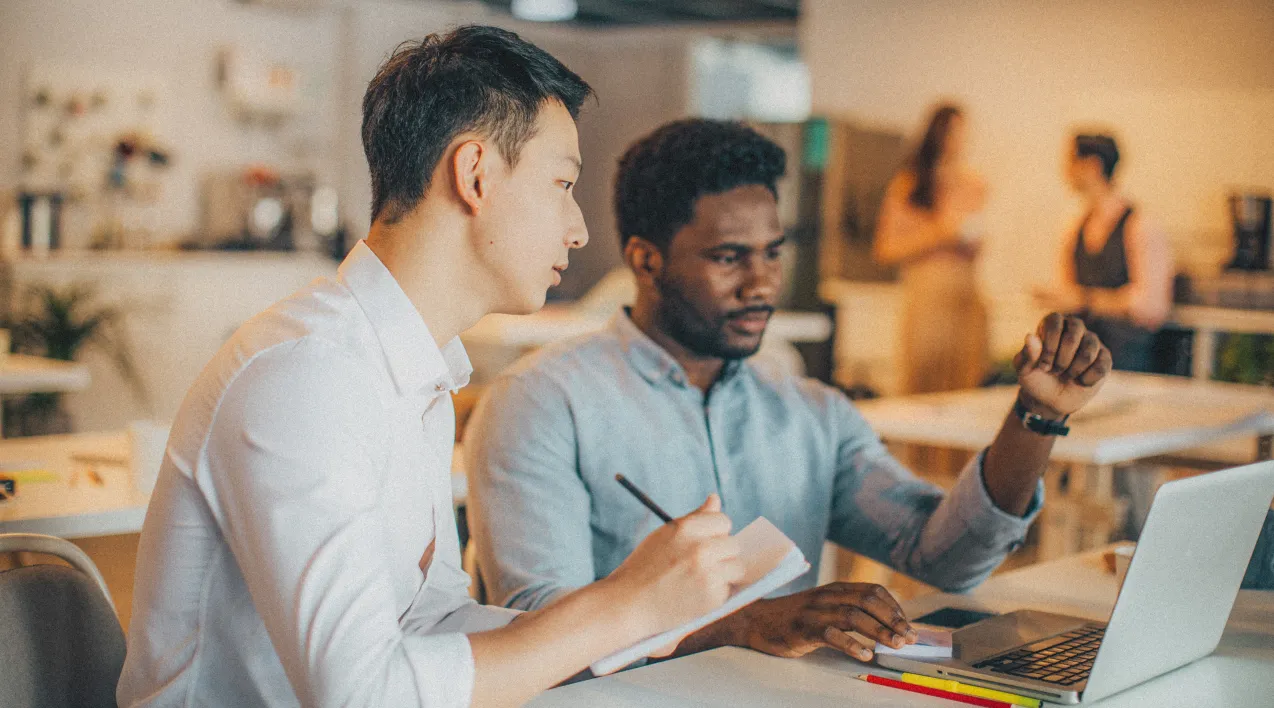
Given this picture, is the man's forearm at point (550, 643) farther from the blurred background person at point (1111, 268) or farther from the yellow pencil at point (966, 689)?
the blurred background person at point (1111, 268)

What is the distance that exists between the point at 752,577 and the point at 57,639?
714 mm

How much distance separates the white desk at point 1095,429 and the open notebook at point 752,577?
6.96 feet

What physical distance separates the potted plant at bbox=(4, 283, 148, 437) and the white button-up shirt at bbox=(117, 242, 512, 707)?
5403 millimetres

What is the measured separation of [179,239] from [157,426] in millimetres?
5639

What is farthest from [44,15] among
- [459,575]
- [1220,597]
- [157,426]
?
[1220,597]

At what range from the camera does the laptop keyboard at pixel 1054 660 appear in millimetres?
1336

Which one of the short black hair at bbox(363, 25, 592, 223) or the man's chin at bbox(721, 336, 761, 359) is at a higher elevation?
the short black hair at bbox(363, 25, 592, 223)

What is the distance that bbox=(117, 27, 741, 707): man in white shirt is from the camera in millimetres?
1049

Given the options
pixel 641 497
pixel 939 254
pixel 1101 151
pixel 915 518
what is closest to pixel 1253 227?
pixel 1101 151

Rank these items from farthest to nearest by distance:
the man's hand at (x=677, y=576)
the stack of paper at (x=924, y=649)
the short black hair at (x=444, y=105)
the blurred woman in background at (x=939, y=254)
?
1. the blurred woman in background at (x=939, y=254)
2. the stack of paper at (x=924, y=649)
3. the short black hair at (x=444, y=105)
4. the man's hand at (x=677, y=576)

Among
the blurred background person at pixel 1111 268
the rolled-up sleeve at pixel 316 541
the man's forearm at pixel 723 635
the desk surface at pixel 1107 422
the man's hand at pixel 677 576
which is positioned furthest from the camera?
the blurred background person at pixel 1111 268

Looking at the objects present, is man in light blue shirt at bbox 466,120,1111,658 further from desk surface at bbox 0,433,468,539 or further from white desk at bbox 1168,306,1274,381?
white desk at bbox 1168,306,1274,381

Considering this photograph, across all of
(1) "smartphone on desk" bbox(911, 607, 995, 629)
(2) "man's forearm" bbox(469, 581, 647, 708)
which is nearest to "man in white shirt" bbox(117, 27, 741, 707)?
(2) "man's forearm" bbox(469, 581, 647, 708)

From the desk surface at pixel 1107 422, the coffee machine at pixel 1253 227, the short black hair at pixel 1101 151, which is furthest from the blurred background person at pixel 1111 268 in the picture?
the desk surface at pixel 1107 422
